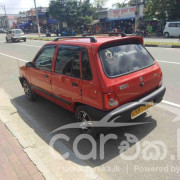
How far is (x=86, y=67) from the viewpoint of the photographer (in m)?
3.26

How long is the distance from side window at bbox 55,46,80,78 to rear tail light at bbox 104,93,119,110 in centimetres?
72

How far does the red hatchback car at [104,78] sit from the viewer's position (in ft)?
10.2

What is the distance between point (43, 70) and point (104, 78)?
2.04m

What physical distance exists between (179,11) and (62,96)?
89.9 feet

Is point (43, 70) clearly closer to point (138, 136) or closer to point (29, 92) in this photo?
point (29, 92)

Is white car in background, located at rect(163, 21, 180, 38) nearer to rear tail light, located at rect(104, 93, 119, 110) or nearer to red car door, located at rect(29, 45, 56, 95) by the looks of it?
red car door, located at rect(29, 45, 56, 95)

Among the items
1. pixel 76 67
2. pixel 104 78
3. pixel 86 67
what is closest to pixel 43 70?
pixel 76 67

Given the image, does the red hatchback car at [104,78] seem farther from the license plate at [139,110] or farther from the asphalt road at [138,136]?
the asphalt road at [138,136]

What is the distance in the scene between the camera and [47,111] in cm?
497

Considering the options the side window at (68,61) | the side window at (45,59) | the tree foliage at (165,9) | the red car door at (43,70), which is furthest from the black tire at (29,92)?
the tree foliage at (165,9)

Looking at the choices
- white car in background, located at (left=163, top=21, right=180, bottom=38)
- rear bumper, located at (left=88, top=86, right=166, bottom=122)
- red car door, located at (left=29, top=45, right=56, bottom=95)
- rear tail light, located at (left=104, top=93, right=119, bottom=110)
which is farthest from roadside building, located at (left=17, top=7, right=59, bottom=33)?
rear tail light, located at (left=104, top=93, right=119, bottom=110)

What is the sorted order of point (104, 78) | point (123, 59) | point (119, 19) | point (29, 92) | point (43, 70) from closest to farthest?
point (104, 78) < point (123, 59) < point (43, 70) < point (29, 92) < point (119, 19)

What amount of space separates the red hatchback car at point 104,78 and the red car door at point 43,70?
0.31 feet

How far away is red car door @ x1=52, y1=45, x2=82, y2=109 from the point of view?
137 inches
